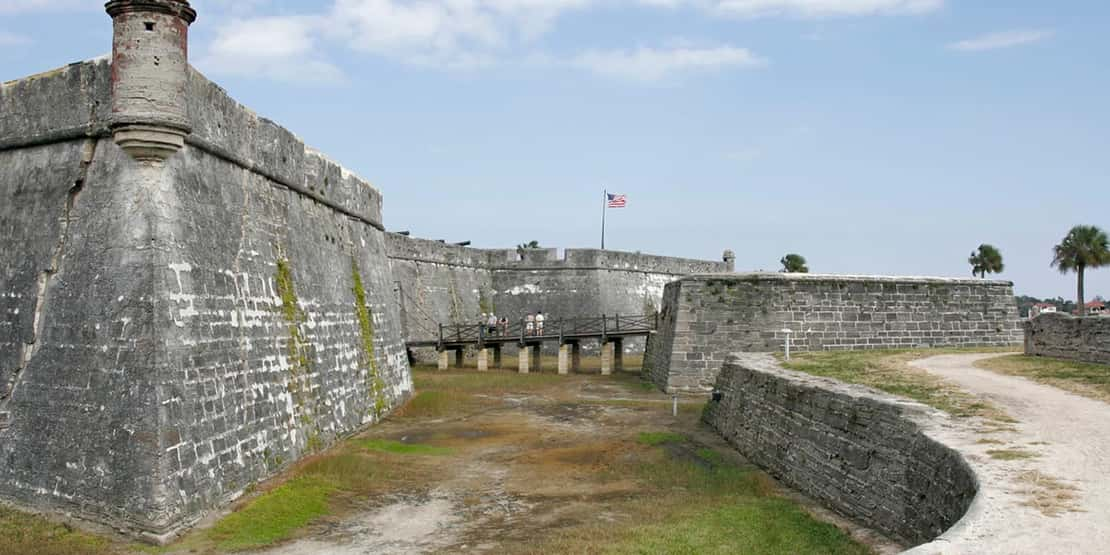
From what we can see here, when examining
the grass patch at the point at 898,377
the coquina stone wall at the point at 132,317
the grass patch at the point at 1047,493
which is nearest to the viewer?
the grass patch at the point at 1047,493

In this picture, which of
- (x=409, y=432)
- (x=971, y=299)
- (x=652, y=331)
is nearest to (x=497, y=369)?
(x=652, y=331)

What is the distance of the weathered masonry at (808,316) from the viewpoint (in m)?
21.9

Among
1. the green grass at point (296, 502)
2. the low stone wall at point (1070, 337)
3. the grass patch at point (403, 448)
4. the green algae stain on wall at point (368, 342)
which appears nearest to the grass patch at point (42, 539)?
the green grass at point (296, 502)

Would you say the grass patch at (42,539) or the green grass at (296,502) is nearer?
the grass patch at (42,539)

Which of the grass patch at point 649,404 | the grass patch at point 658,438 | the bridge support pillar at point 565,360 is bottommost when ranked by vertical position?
the grass patch at point 649,404

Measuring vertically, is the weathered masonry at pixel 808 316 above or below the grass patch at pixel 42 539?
above

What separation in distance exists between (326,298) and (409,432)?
115 inches

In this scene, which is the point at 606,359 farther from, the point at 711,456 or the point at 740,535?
the point at 740,535

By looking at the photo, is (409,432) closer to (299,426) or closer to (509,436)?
(509,436)

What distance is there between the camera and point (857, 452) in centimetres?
916

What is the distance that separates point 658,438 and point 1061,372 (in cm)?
637

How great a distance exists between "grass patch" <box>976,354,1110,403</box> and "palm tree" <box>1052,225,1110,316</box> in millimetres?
26775

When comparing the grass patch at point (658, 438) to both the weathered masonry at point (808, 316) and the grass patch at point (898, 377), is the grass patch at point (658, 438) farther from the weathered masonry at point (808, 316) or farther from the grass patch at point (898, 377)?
the weathered masonry at point (808, 316)

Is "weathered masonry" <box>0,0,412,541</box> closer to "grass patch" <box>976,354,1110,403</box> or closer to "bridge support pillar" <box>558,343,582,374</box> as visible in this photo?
"grass patch" <box>976,354,1110,403</box>
